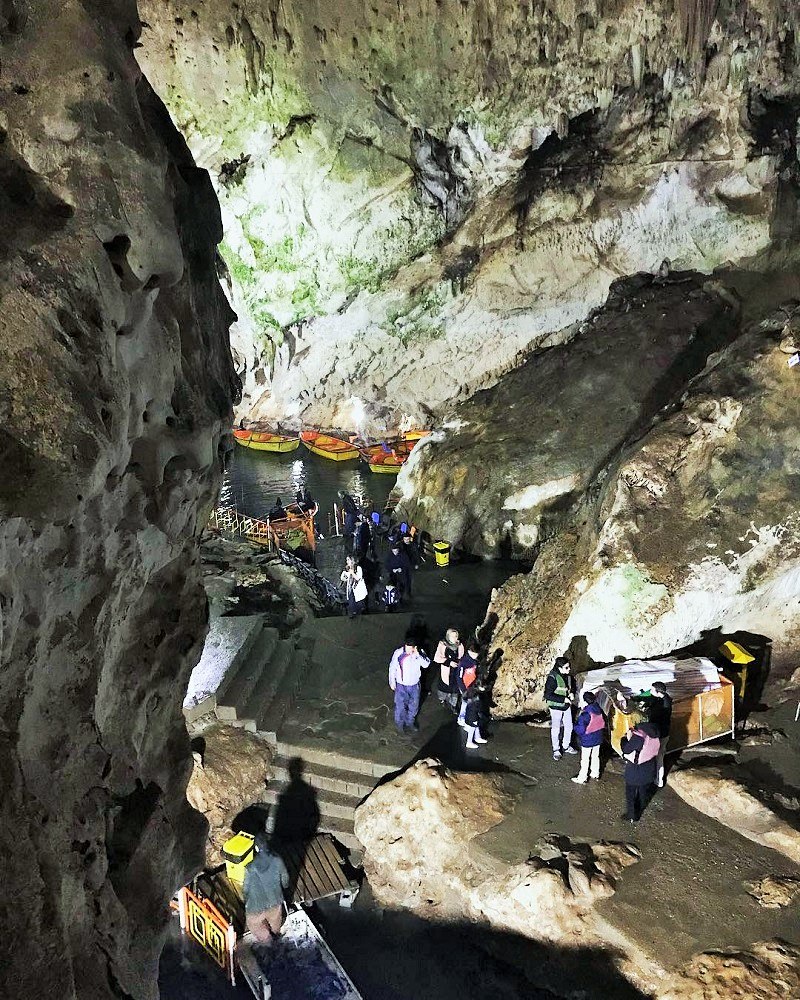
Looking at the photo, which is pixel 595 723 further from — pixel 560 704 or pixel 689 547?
pixel 689 547

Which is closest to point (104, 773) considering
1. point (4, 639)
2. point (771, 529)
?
point (4, 639)

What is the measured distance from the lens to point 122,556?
5.34 m

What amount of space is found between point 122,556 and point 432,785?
5.70 m

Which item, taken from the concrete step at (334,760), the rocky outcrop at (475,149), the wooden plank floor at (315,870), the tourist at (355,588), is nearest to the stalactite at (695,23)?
the rocky outcrop at (475,149)

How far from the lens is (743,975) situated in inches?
266

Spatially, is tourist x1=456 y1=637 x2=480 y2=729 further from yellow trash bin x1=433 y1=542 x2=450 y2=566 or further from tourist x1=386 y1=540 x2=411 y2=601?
yellow trash bin x1=433 y1=542 x2=450 y2=566

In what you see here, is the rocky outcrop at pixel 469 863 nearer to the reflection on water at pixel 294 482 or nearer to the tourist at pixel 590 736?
the tourist at pixel 590 736

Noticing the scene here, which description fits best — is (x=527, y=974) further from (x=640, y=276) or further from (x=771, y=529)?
(x=640, y=276)

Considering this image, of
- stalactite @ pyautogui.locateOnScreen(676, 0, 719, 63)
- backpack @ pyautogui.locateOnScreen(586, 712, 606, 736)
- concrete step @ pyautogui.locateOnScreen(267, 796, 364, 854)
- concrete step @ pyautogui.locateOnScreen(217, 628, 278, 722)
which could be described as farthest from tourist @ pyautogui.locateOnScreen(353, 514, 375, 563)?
stalactite @ pyautogui.locateOnScreen(676, 0, 719, 63)

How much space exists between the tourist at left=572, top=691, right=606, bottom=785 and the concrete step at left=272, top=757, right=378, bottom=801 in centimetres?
298

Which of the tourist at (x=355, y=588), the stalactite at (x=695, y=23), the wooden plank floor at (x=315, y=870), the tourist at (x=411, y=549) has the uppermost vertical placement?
the stalactite at (x=695, y=23)

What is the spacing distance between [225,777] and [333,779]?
5.14ft

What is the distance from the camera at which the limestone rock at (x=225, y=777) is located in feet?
33.9

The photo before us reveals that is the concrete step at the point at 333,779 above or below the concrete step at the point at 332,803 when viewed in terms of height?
above
